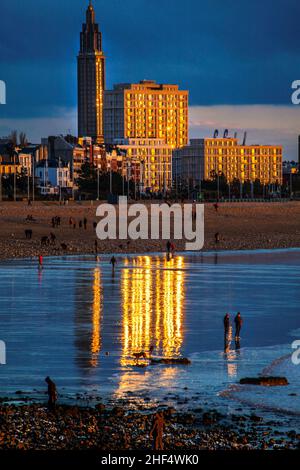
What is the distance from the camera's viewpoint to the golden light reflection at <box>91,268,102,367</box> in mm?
29297

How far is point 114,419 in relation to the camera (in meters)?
21.8

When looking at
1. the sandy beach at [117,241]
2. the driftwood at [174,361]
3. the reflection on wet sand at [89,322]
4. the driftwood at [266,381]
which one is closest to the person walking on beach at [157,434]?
the driftwood at [266,381]

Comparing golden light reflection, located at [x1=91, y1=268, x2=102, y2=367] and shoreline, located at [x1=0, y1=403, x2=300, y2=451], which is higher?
golden light reflection, located at [x1=91, y1=268, x2=102, y2=367]

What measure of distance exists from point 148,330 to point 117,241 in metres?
41.5

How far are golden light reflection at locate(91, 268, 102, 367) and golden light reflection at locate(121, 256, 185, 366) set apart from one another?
633 millimetres

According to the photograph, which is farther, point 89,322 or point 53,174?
point 53,174

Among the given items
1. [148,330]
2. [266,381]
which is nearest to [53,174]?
[148,330]

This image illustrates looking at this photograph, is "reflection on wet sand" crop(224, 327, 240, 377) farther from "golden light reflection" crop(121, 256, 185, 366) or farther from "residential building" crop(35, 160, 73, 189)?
"residential building" crop(35, 160, 73, 189)

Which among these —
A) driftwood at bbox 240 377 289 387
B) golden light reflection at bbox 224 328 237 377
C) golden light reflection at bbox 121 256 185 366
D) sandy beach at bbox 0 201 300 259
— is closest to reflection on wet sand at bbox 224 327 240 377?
golden light reflection at bbox 224 328 237 377

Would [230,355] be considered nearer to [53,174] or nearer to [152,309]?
[152,309]

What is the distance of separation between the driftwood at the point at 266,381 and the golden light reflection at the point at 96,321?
3.62 meters

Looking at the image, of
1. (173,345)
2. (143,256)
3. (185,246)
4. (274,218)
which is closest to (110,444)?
(173,345)

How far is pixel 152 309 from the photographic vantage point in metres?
38.7
